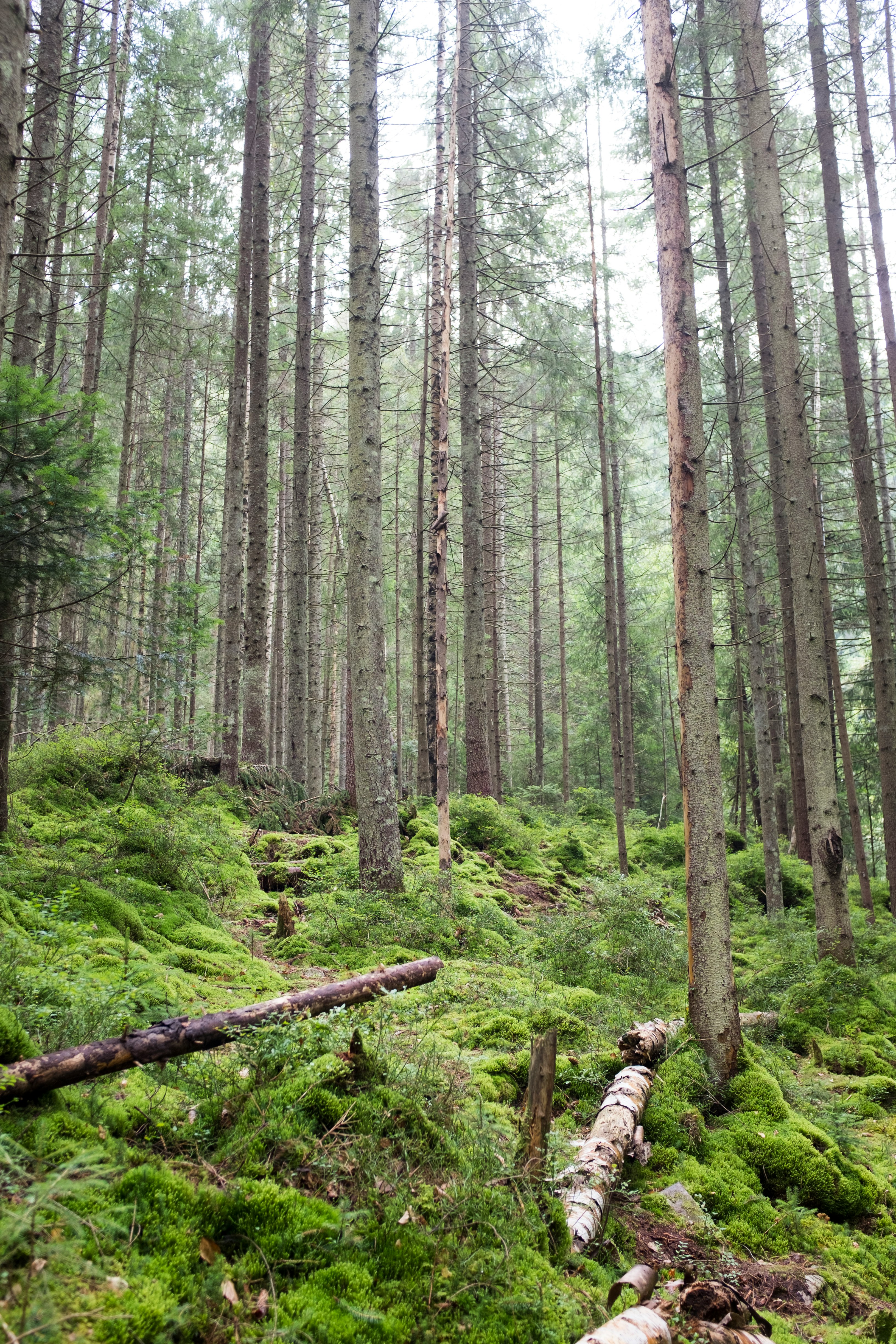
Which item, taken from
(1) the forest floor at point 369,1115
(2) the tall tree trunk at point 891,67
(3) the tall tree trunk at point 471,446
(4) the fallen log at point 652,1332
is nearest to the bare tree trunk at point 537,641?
(3) the tall tree trunk at point 471,446

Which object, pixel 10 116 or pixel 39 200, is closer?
pixel 10 116

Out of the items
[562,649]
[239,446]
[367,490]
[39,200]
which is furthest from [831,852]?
[562,649]

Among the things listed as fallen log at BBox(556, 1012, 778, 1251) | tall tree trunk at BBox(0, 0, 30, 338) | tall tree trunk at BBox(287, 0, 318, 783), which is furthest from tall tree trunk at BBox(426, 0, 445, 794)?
tall tree trunk at BBox(0, 0, 30, 338)

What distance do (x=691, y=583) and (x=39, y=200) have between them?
856 centimetres

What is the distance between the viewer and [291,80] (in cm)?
1223

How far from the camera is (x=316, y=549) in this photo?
71.5ft

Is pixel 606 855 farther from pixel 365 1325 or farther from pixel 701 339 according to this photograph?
pixel 365 1325

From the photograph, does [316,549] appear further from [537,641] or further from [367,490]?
[367,490]

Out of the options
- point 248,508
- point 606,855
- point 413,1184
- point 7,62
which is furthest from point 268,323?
point 413,1184

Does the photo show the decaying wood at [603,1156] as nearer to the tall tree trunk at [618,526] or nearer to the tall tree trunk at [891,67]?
the tall tree trunk at [618,526]

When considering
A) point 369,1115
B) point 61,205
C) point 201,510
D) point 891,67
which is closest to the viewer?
point 369,1115

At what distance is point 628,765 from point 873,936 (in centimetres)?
1202

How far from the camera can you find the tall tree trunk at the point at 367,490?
8070mm

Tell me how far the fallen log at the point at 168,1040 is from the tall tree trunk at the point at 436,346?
5139 mm
